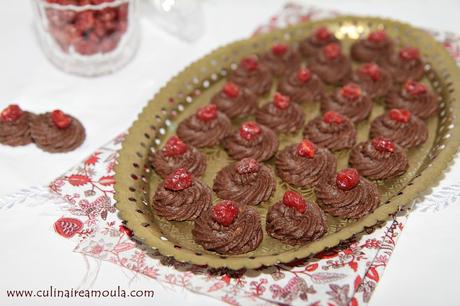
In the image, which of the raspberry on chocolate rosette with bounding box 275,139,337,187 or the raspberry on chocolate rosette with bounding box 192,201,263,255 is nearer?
the raspberry on chocolate rosette with bounding box 192,201,263,255

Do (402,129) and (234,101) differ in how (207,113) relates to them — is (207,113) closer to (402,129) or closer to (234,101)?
(234,101)

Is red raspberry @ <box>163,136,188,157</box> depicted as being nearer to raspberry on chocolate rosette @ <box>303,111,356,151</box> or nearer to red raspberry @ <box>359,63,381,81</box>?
raspberry on chocolate rosette @ <box>303,111,356,151</box>

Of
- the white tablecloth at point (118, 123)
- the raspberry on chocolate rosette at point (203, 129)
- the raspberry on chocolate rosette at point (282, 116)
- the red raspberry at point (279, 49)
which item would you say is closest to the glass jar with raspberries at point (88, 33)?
the white tablecloth at point (118, 123)

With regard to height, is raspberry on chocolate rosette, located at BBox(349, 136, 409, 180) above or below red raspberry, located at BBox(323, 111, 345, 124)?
below

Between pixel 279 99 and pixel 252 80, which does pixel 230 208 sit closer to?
pixel 279 99

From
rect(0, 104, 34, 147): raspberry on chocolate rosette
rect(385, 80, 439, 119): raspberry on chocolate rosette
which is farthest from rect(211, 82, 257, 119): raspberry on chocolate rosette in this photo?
rect(0, 104, 34, 147): raspberry on chocolate rosette

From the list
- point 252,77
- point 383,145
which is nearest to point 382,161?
point 383,145
